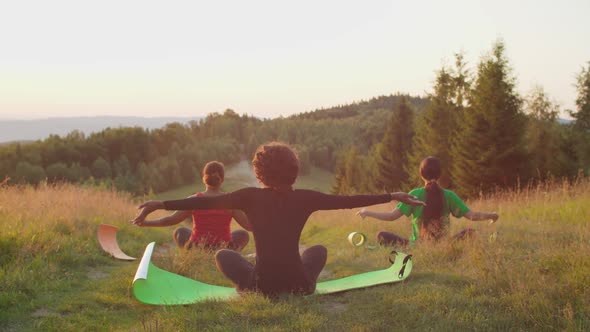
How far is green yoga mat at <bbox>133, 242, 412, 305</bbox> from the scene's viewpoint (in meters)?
5.12

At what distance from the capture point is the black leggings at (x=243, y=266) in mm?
5141

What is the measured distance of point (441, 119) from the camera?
36656 millimetres

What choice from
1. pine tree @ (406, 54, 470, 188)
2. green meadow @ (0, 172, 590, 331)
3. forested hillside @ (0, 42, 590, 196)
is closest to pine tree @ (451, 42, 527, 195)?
forested hillside @ (0, 42, 590, 196)

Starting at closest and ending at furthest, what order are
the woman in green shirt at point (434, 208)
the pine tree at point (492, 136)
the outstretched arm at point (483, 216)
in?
the outstretched arm at point (483, 216) < the woman in green shirt at point (434, 208) < the pine tree at point (492, 136)

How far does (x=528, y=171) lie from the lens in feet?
86.0

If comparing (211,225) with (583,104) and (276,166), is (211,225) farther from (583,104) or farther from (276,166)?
(583,104)

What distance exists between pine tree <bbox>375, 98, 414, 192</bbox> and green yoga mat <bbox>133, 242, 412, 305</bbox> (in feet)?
136

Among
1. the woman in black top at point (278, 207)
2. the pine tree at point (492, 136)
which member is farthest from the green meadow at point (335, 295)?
the pine tree at point (492, 136)

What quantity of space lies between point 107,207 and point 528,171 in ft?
72.2

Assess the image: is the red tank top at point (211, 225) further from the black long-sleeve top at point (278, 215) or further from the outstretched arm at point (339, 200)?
the outstretched arm at point (339, 200)

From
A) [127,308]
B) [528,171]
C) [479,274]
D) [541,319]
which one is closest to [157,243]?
[127,308]

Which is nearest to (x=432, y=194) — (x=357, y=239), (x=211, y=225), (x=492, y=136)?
(x=357, y=239)

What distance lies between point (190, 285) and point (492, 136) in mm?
23867

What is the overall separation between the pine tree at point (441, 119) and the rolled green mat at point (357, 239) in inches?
1011
